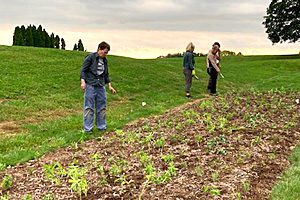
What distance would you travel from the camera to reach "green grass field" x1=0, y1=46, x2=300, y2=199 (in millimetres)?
10047

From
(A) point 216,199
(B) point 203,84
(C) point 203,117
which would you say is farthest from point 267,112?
(B) point 203,84

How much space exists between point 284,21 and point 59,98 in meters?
45.0

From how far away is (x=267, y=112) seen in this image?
13570 millimetres

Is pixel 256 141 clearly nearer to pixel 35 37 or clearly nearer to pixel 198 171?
pixel 198 171

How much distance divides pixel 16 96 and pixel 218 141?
30.9ft

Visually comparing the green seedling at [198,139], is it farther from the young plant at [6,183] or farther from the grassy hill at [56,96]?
the young plant at [6,183]

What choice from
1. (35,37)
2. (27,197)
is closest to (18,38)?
Answer: (35,37)

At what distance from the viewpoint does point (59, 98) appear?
16.7 metres

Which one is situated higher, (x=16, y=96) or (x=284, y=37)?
(x=284, y=37)

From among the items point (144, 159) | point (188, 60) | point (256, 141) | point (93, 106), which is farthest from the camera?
point (188, 60)

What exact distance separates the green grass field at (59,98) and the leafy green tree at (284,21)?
27225 mm

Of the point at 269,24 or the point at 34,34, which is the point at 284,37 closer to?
the point at 269,24

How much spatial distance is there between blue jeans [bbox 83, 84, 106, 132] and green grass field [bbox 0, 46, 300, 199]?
331 millimetres

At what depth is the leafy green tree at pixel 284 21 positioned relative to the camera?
56094 mm
